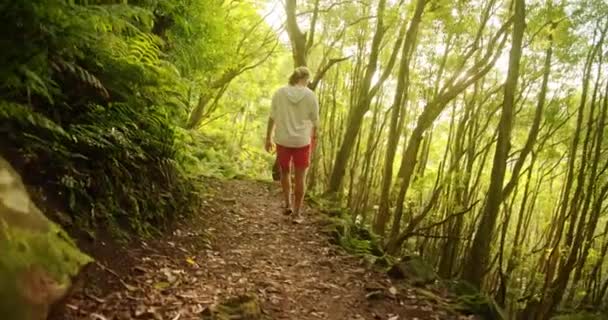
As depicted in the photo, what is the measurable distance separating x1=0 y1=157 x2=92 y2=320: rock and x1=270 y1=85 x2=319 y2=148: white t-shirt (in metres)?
3.62

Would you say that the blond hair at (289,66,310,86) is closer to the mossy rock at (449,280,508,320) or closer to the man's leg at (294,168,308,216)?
the man's leg at (294,168,308,216)

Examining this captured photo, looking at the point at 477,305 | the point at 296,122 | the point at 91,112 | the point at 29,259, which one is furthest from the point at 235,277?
the point at 296,122

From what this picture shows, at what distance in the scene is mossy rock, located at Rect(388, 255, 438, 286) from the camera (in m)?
4.79

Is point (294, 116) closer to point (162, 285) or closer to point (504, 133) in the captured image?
point (504, 133)

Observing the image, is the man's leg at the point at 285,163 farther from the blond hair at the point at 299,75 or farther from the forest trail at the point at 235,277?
the blond hair at the point at 299,75

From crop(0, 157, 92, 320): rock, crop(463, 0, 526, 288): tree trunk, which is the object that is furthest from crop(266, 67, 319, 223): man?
crop(0, 157, 92, 320): rock

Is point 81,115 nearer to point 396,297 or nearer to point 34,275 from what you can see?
point 34,275

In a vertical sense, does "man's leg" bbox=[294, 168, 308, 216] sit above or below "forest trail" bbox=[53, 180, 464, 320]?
above

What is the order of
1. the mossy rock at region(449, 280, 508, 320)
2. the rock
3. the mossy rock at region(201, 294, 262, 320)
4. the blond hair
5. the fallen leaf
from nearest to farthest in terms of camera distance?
the rock, the mossy rock at region(201, 294, 262, 320), the fallen leaf, the mossy rock at region(449, 280, 508, 320), the blond hair

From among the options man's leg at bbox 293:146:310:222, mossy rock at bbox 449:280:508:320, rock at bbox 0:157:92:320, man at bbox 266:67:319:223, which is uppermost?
man at bbox 266:67:319:223

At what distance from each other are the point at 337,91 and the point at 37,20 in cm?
1528

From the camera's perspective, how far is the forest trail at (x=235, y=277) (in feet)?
9.43

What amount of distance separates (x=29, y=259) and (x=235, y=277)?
6.49 feet

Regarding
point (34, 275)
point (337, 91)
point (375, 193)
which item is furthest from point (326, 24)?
point (34, 275)
